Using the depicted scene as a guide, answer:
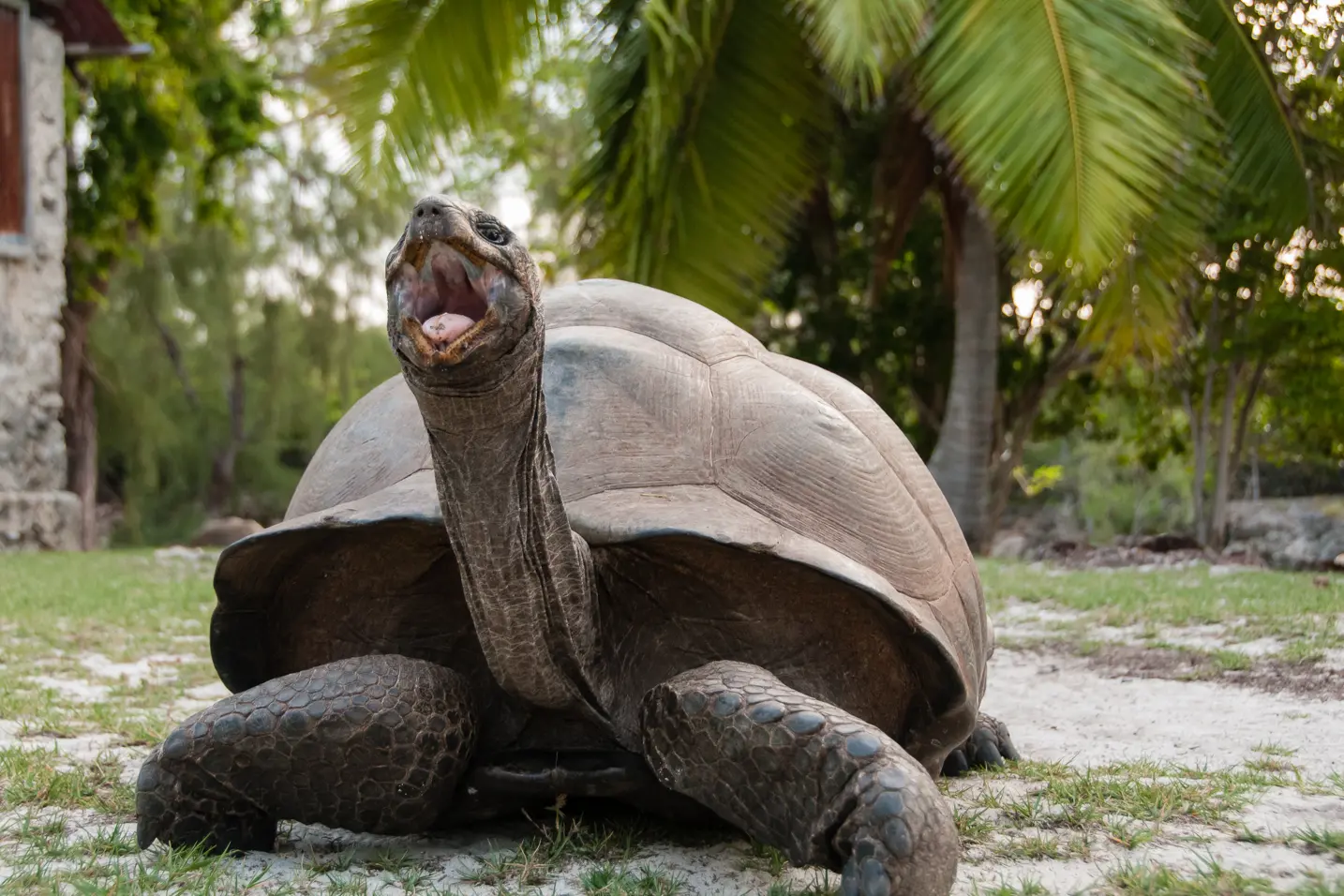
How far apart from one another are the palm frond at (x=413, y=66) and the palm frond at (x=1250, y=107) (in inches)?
149

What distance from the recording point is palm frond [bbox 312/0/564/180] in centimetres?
670

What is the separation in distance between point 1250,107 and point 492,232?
695 centimetres

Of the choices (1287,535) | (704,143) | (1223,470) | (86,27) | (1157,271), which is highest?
(86,27)

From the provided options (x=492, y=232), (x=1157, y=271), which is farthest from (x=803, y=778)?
(x=1157, y=271)

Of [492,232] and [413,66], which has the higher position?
[413,66]

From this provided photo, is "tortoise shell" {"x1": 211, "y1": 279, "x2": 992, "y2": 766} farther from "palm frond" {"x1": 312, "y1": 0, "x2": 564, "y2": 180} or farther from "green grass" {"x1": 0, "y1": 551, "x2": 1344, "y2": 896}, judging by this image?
"palm frond" {"x1": 312, "y1": 0, "x2": 564, "y2": 180}

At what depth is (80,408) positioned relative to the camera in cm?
1362

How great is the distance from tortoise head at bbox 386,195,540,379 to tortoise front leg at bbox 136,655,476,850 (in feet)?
1.89

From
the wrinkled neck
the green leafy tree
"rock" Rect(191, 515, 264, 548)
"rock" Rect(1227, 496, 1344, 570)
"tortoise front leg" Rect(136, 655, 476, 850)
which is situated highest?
the green leafy tree

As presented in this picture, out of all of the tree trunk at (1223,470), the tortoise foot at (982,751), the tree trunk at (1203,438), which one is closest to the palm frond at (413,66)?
the tortoise foot at (982,751)

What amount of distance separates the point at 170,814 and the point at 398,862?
368mm

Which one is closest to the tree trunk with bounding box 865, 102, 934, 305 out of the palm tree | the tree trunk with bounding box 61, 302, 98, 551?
the palm tree

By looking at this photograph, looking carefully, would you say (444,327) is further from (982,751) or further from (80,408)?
(80,408)

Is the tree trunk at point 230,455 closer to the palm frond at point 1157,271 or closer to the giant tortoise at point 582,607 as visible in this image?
the palm frond at point 1157,271
